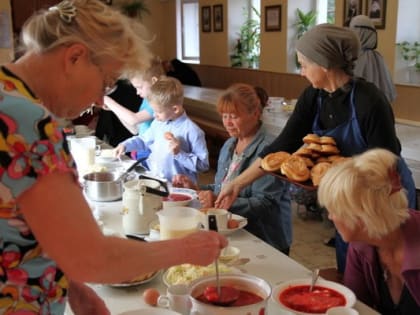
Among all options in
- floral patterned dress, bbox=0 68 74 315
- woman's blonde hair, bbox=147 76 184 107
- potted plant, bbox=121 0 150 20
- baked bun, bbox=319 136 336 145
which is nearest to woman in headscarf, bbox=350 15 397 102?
woman's blonde hair, bbox=147 76 184 107

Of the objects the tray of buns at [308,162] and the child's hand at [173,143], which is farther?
the child's hand at [173,143]

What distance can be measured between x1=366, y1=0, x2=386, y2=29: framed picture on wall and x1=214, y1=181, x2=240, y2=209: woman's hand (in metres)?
3.77

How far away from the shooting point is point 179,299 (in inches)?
49.2

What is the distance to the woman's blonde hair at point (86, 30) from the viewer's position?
3.08ft

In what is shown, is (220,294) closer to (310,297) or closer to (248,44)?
(310,297)

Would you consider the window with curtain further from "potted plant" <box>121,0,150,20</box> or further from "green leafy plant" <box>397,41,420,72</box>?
"green leafy plant" <box>397,41,420,72</box>

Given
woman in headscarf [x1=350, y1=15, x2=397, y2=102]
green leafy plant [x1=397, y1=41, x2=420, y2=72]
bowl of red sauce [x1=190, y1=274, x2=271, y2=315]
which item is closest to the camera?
bowl of red sauce [x1=190, y1=274, x2=271, y2=315]

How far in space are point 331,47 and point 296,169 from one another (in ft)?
1.70

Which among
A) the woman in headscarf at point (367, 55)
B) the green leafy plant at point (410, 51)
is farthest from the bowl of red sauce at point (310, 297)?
the green leafy plant at point (410, 51)

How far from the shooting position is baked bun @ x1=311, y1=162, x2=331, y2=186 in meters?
1.71

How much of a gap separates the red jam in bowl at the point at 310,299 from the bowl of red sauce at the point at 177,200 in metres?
0.75

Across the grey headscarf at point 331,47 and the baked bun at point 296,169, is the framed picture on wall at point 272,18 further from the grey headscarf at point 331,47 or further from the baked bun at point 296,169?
the baked bun at point 296,169

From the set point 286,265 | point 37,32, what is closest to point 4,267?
point 37,32

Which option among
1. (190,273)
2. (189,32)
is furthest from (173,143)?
(189,32)
